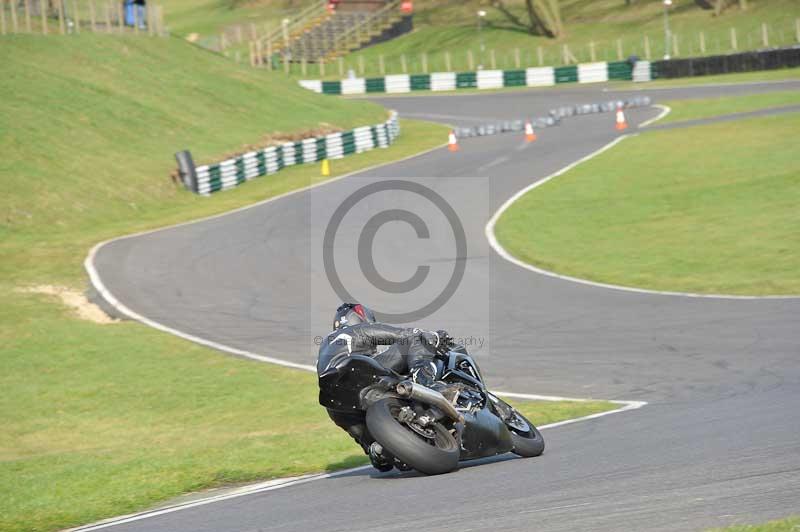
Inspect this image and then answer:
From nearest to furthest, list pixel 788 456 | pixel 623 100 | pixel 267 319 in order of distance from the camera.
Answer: pixel 788 456 < pixel 267 319 < pixel 623 100

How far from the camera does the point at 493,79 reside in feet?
220

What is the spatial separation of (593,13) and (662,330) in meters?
72.5

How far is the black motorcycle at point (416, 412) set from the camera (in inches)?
334

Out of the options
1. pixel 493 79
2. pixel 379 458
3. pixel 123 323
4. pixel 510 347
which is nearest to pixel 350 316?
pixel 379 458

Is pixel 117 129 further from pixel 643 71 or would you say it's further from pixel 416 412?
pixel 643 71

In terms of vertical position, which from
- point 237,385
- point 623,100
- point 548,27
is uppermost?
point 548,27

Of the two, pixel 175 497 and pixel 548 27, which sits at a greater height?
pixel 548 27

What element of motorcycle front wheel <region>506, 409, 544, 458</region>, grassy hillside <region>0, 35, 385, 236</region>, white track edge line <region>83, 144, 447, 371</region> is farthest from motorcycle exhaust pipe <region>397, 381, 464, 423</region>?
grassy hillside <region>0, 35, 385, 236</region>

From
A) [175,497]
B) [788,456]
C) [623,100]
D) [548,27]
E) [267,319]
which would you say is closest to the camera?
[788,456]

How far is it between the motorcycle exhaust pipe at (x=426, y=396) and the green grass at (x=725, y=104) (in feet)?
119

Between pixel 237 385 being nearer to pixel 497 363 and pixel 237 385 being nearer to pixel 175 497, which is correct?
pixel 497 363

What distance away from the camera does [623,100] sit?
5275cm

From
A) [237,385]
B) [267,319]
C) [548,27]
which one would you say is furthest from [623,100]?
[237,385]

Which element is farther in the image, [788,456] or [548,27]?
[548,27]
